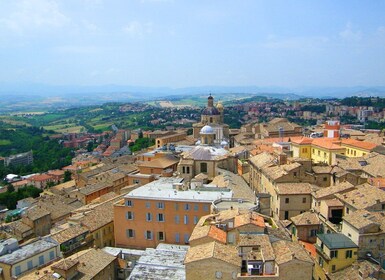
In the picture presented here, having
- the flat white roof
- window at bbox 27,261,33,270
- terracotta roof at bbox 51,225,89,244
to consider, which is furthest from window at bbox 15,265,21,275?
the flat white roof

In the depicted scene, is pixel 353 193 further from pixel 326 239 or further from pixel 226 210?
pixel 226 210

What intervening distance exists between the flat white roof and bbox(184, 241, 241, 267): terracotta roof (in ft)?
30.1

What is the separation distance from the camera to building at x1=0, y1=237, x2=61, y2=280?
2953cm

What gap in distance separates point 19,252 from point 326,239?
23.8 meters

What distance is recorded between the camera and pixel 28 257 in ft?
100

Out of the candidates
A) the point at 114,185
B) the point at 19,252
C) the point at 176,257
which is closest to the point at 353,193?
the point at 176,257

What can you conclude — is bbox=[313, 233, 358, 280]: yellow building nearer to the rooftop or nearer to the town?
the town

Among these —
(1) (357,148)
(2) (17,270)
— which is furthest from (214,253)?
(1) (357,148)

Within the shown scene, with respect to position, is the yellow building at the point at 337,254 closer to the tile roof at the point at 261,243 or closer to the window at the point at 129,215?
the tile roof at the point at 261,243

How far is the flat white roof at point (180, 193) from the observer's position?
35.5 metres

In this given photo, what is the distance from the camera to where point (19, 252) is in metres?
31.4

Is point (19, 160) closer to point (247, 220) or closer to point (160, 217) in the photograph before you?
point (160, 217)

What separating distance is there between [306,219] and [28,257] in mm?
23739

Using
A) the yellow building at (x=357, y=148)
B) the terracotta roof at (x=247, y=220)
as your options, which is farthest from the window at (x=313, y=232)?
the yellow building at (x=357, y=148)
